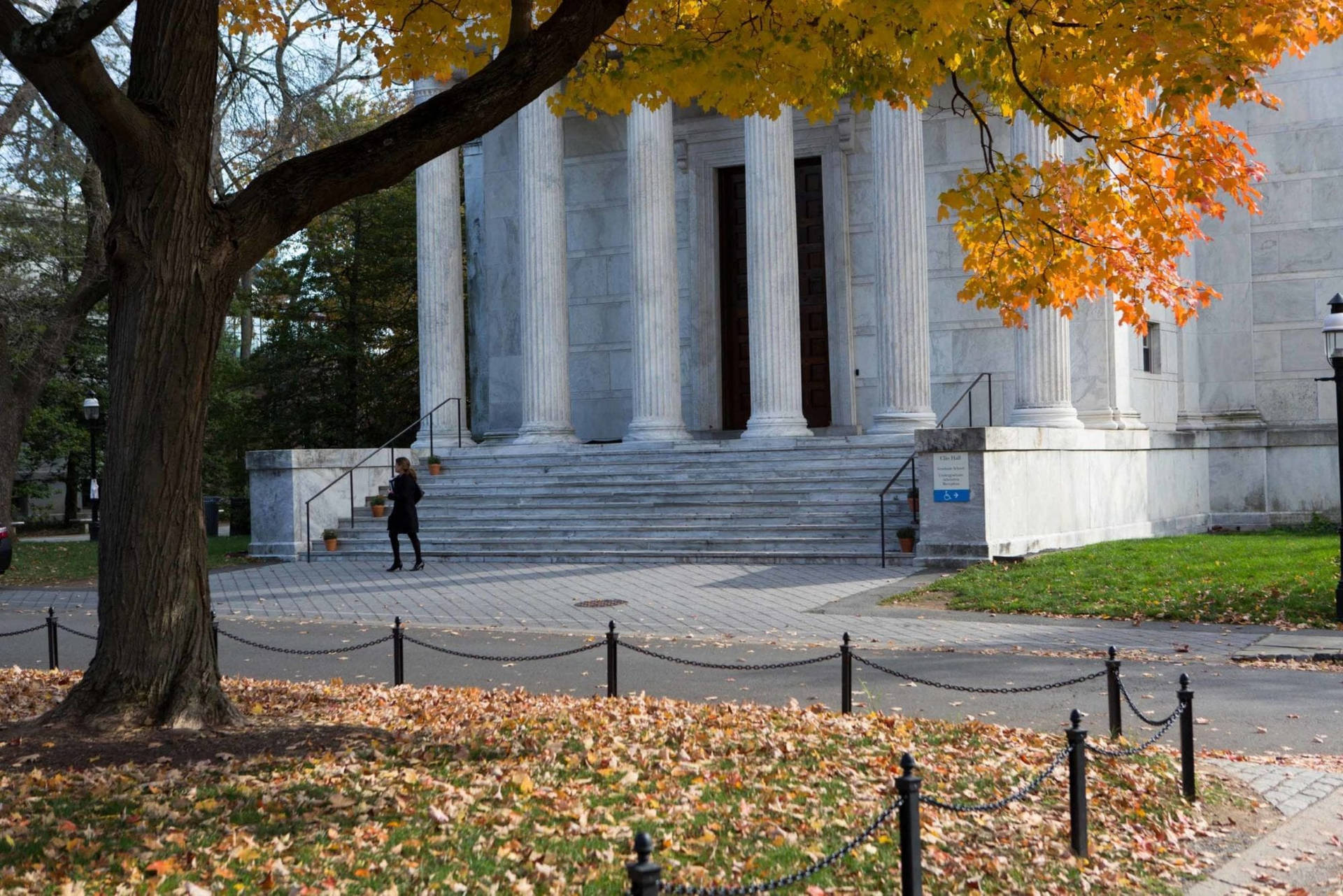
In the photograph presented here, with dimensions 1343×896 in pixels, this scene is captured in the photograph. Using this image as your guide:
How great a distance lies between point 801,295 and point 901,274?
6213 mm

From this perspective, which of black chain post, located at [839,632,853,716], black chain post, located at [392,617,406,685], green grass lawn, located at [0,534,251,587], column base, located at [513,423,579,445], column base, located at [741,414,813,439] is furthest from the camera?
column base, located at [513,423,579,445]

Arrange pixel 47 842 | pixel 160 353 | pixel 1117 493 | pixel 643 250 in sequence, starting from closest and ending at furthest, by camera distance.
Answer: pixel 47 842, pixel 160 353, pixel 1117 493, pixel 643 250

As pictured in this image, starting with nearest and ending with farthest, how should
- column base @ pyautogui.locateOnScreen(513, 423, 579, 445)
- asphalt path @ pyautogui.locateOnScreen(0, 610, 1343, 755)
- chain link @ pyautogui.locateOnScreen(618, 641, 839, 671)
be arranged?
chain link @ pyautogui.locateOnScreen(618, 641, 839, 671)
asphalt path @ pyautogui.locateOnScreen(0, 610, 1343, 755)
column base @ pyautogui.locateOnScreen(513, 423, 579, 445)

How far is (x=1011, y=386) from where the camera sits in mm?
28078

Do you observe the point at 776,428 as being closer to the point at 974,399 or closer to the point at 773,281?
the point at 773,281

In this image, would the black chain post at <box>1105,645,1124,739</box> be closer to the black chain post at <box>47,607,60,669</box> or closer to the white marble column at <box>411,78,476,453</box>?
the black chain post at <box>47,607,60,669</box>

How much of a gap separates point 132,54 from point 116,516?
9.75 ft

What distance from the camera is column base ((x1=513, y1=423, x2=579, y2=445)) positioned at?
28.2 m

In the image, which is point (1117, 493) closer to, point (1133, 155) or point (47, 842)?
point (1133, 155)

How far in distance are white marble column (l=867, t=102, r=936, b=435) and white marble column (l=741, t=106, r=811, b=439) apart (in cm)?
Result: 173

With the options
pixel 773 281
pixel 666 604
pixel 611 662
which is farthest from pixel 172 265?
pixel 773 281

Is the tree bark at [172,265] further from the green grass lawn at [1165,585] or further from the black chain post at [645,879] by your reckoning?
the green grass lawn at [1165,585]

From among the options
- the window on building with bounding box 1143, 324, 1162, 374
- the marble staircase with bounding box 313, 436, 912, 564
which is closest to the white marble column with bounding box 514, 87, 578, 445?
the marble staircase with bounding box 313, 436, 912, 564

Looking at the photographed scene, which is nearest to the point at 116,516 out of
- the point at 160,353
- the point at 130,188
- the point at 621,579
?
the point at 160,353
